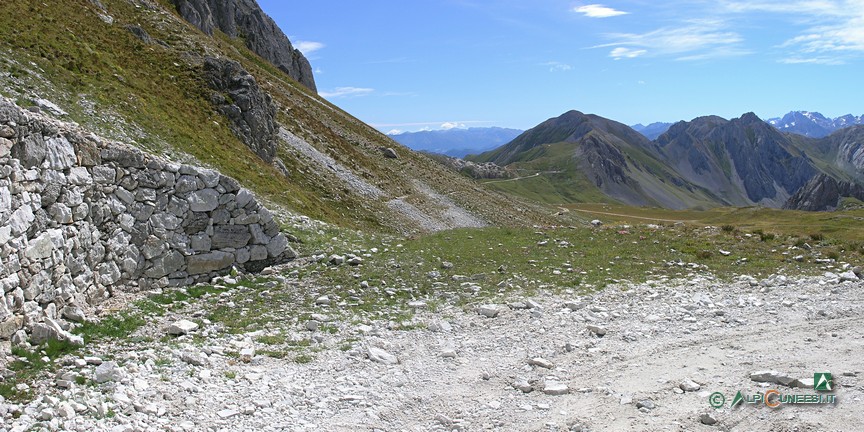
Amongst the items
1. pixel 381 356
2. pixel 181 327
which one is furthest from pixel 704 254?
pixel 181 327

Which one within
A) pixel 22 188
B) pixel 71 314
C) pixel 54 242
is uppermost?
pixel 22 188

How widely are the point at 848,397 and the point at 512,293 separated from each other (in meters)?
9.49

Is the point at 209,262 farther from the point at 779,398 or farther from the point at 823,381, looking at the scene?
the point at 823,381

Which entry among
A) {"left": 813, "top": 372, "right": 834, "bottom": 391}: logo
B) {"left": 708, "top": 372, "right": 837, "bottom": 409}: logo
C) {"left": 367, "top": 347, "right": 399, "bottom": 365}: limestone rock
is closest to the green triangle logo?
{"left": 708, "top": 372, "right": 837, "bottom": 409}: logo

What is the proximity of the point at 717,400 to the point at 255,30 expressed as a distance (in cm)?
12341

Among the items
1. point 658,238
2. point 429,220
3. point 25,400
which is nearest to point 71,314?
point 25,400

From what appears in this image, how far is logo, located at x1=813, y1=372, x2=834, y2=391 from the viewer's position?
33.2 ft

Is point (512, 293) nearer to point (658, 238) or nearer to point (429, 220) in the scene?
point (658, 238)

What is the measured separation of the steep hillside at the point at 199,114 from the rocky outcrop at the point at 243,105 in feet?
0.31

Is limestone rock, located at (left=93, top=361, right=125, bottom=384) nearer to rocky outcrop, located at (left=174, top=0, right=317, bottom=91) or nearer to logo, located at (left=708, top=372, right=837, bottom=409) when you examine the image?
logo, located at (left=708, top=372, right=837, bottom=409)

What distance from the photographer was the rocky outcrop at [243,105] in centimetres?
4038

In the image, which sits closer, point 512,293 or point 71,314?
point 71,314

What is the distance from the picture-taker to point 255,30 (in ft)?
381

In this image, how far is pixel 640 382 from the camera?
36.3 ft
